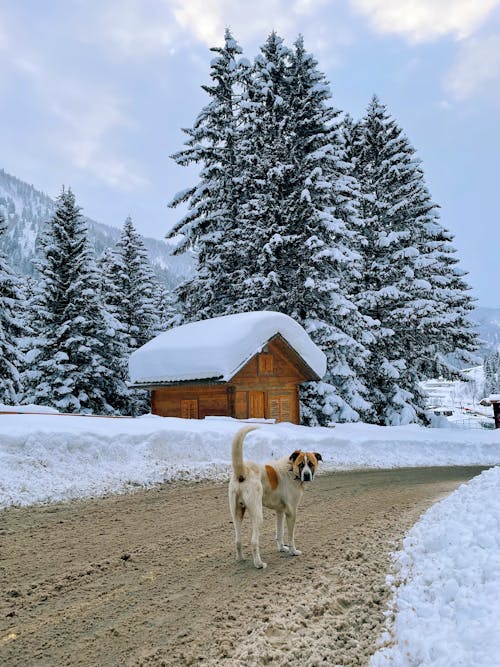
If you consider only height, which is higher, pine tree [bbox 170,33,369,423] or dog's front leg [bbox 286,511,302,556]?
pine tree [bbox 170,33,369,423]

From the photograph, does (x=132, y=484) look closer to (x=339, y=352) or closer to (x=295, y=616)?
(x=295, y=616)

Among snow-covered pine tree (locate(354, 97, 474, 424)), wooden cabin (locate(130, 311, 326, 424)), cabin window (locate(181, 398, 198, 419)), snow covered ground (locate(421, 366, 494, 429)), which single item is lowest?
snow covered ground (locate(421, 366, 494, 429))

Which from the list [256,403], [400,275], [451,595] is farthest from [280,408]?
[451,595]

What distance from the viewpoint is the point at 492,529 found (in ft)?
15.3

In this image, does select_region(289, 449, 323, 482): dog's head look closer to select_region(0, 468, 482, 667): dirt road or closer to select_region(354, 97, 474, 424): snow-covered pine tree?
select_region(0, 468, 482, 667): dirt road

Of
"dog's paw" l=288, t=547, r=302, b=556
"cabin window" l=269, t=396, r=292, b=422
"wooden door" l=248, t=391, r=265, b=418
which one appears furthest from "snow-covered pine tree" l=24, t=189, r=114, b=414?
"dog's paw" l=288, t=547, r=302, b=556

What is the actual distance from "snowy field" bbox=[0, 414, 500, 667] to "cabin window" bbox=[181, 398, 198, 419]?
15.2 ft

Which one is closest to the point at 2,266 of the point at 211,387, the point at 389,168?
the point at 211,387

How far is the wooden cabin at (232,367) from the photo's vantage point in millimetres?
17906

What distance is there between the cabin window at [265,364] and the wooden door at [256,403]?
0.90m

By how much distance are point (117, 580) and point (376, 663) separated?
281 centimetres

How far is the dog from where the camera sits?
5.11 metres

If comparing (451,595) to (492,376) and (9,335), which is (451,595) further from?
(492,376)

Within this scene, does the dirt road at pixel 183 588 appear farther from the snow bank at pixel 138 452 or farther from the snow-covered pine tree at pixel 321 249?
the snow-covered pine tree at pixel 321 249
